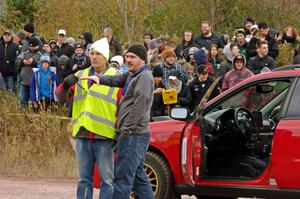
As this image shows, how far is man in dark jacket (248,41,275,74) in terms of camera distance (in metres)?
14.9

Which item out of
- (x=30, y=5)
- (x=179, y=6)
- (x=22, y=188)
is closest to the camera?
(x=22, y=188)

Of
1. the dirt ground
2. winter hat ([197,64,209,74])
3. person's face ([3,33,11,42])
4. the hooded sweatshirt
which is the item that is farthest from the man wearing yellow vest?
person's face ([3,33,11,42])

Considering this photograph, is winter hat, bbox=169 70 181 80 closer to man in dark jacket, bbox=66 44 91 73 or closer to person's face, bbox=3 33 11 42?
man in dark jacket, bbox=66 44 91 73

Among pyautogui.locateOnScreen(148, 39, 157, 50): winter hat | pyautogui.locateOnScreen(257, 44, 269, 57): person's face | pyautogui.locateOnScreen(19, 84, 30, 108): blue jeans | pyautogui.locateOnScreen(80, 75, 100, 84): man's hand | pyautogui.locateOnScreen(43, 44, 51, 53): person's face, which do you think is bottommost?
pyautogui.locateOnScreen(19, 84, 30, 108): blue jeans

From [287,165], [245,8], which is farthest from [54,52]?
[287,165]

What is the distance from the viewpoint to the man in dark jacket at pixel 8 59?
18.1 m

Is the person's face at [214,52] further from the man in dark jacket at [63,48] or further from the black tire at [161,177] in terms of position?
the black tire at [161,177]

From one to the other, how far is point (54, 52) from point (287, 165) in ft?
34.8

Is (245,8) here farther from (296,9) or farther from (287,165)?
(287,165)

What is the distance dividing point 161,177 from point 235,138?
3.30 feet

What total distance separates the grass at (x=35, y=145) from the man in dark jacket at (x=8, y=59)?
2.84 metres

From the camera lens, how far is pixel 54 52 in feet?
62.2

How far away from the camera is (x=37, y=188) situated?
12328 millimetres

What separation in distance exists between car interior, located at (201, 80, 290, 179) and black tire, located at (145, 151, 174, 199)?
1.54ft
